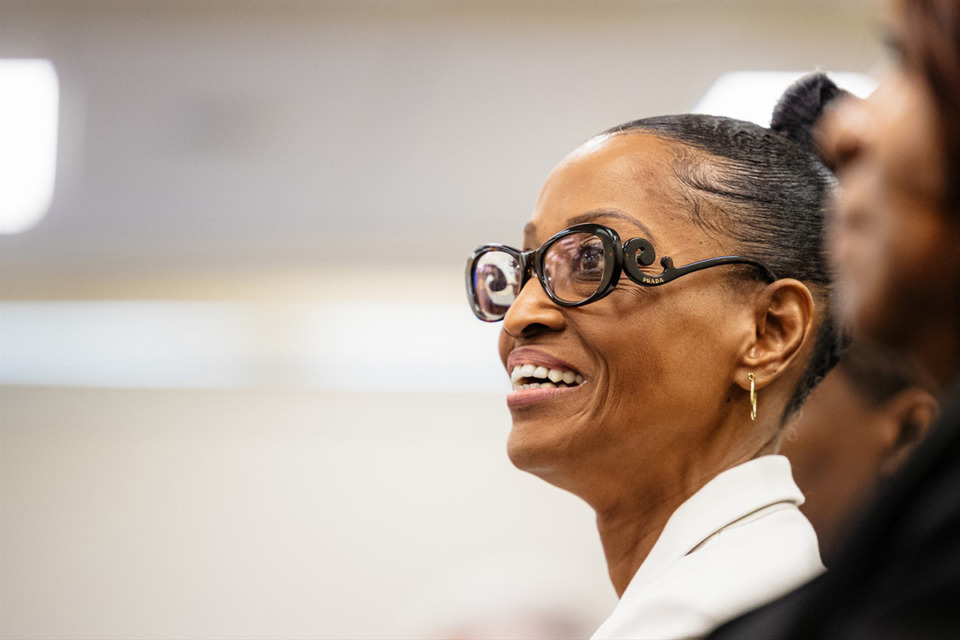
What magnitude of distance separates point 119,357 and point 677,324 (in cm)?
151

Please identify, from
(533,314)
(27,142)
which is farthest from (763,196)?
(27,142)

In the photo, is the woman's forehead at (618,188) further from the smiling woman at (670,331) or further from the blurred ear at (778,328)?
the blurred ear at (778,328)

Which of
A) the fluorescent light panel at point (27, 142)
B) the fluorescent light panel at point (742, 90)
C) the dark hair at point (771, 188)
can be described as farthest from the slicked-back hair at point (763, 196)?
the fluorescent light panel at point (27, 142)

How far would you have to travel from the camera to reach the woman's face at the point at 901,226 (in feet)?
1.24

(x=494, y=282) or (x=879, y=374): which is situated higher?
(x=494, y=282)

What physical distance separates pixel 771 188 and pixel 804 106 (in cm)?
13

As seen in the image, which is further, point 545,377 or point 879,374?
point 545,377

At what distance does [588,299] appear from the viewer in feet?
2.93

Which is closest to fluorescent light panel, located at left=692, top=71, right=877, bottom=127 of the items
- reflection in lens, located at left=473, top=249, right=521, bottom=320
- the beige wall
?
the beige wall

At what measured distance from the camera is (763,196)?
37.1 inches

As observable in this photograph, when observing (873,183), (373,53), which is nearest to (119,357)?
(373,53)

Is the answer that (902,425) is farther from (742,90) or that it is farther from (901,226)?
(742,90)

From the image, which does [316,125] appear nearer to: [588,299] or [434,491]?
[434,491]

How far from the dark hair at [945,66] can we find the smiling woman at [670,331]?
51cm
